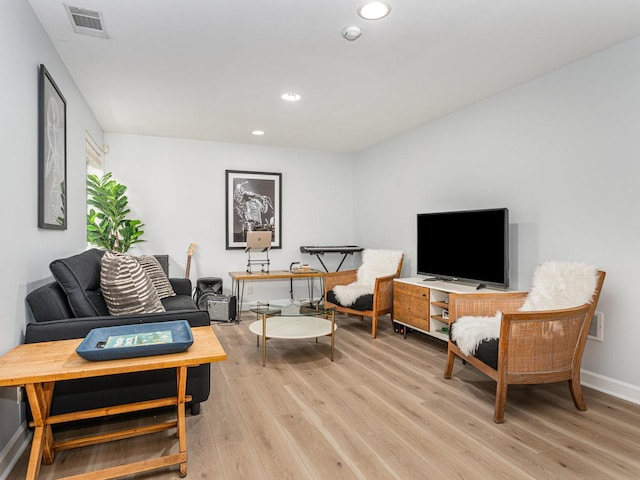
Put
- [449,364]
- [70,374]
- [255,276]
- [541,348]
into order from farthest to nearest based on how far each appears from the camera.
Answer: [255,276]
[449,364]
[541,348]
[70,374]

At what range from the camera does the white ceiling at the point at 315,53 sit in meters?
2.28

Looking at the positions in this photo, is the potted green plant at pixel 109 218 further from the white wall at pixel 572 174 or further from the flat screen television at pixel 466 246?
the white wall at pixel 572 174

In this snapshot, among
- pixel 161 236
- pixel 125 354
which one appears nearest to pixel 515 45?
pixel 125 354

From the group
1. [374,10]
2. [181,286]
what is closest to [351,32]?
[374,10]

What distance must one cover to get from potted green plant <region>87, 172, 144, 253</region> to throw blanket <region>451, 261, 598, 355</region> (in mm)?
3771

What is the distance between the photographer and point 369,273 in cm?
495

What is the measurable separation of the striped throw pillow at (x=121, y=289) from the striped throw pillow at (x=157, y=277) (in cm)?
125

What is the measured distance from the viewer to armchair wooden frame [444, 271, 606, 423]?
2.33m

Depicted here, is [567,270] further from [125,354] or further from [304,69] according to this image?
[125,354]

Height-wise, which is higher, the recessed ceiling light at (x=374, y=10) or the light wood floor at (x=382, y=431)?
the recessed ceiling light at (x=374, y=10)

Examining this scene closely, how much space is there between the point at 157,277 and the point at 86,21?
2.20 metres

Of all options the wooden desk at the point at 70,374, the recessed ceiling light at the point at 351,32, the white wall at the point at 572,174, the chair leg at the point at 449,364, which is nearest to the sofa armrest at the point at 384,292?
the white wall at the point at 572,174

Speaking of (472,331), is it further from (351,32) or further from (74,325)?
(74,325)

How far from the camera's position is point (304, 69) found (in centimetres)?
308
